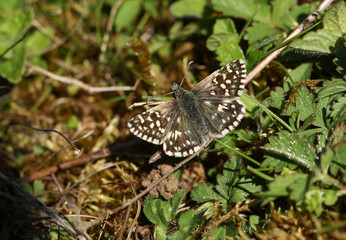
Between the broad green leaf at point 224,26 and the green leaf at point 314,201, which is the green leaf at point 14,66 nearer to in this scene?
the broad green leaf at point 224,26

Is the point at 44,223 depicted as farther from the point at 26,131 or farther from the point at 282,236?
the point at 282,236

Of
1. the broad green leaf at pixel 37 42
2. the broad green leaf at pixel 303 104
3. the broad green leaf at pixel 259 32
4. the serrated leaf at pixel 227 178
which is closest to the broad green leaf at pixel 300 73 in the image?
the broad green leaf at pixel 303 104

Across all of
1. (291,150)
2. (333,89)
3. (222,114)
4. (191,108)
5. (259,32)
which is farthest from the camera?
(259,32)

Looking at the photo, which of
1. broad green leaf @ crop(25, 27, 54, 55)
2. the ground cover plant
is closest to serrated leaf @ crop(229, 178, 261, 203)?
the ground cover plant

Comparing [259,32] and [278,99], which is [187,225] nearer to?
[278,99]

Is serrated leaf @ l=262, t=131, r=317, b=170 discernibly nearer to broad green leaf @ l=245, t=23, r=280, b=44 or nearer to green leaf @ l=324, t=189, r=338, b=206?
green leaf @ l=324, t=189, r=338, b=206

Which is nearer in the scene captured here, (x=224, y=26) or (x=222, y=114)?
(x=222, y=114)

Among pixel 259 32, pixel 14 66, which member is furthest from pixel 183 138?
pixel 14 66
